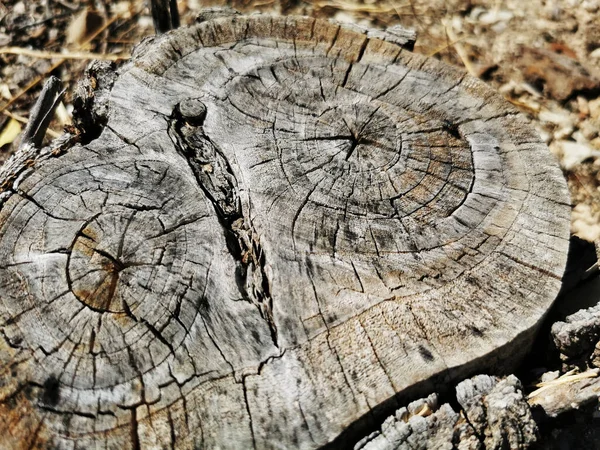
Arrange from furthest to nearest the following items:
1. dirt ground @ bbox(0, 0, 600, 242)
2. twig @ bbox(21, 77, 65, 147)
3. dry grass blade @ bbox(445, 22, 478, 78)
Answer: dry grass blade @ bbox(445, 22, 478, 78), dirt ground @ bbox(0, 0, 600, 242), twig @ bbox(21, 77, 65, 147)

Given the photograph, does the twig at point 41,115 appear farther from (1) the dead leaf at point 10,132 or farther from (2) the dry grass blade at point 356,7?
(2) the dry grass blade at point 356,7

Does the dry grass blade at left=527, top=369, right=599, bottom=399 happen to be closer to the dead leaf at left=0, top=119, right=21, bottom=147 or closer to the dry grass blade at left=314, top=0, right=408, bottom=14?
the dry grass blade at left=314, top=0, right=408, bottom=14

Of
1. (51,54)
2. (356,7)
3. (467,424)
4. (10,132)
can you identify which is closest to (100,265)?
(467,424)

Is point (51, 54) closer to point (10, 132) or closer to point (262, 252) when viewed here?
point (10, 132)

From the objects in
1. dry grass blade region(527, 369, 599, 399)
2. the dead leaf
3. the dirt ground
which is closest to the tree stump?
dry grass blade region(527, 369, 599, 399)

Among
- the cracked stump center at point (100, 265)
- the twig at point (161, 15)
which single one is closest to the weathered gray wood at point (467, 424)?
the cracked stump center at point (100, 265)

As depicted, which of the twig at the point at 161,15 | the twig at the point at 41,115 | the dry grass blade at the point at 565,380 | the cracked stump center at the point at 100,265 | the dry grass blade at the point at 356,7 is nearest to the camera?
the cracked stump center at the point at 100,265
